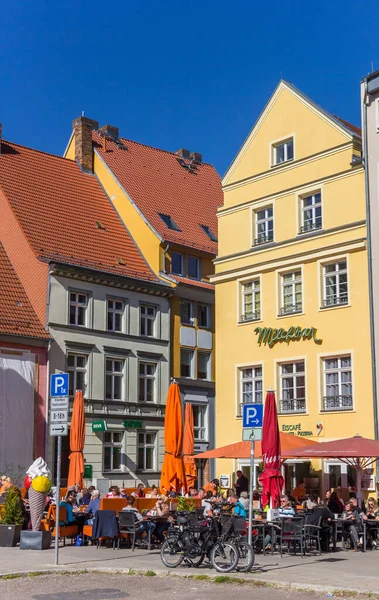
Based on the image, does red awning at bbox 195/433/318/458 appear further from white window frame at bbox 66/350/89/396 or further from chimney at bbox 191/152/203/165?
chimney at bbox 191/152/203/165

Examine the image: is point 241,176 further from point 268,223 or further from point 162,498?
point 162,498

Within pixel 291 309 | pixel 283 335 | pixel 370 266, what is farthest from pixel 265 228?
pixel 370 266

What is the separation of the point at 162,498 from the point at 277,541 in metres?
3.73

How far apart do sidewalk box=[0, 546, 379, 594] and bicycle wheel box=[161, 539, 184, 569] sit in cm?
15

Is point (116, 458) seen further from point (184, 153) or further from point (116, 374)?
point (184, 153)

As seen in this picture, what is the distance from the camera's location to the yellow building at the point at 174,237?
4003 centimetres

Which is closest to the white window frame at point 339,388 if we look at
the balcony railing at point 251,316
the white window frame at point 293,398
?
the white window frame at point 293,398

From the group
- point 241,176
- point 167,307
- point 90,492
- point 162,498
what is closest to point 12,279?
point 167,307

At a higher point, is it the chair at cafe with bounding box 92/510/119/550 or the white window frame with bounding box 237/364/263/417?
the white window frame with bounding box 237/364/263/417

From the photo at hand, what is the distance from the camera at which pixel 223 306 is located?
1288 inches

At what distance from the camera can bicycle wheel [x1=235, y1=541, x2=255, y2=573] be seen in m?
14.7

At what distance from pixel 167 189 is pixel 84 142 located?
4.81 meters

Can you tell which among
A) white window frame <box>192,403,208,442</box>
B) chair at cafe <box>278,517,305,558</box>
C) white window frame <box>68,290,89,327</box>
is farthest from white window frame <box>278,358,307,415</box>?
white window frame <box>192,403,208,442</box>

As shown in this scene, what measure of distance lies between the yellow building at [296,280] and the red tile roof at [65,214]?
7.36 meters
